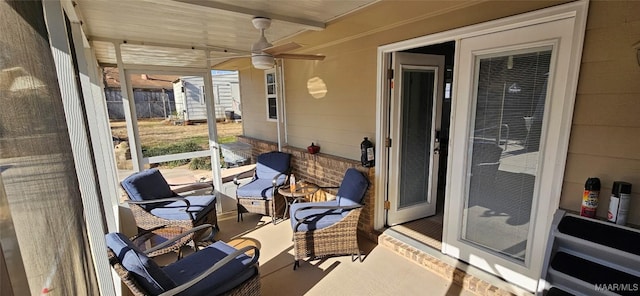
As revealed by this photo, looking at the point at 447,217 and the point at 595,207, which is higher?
the point at 595,207

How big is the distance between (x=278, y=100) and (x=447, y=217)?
318 centimetres

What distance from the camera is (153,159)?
382cm

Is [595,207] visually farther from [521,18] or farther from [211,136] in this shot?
[211,136]

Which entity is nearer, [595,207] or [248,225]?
[595,207]

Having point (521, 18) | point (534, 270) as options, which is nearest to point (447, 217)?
point (534, 270)

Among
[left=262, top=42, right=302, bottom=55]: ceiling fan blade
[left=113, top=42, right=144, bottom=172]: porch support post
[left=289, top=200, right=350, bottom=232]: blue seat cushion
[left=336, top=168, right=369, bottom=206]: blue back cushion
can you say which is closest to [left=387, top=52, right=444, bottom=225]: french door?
[left=336, top=168, right=369, bottom=206]: blue back cushion

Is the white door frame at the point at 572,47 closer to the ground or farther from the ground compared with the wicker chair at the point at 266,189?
farther from the ground

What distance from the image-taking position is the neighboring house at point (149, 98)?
356 centimetres

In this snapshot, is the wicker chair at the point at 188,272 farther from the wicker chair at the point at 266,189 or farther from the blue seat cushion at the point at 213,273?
the wicker chair at the point at 266,189

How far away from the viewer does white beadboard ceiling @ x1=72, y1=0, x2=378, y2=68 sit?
233 cm

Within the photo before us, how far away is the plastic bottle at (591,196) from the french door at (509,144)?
0.20m

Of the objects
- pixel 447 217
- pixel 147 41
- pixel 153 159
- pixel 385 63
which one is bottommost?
pixel 447 217

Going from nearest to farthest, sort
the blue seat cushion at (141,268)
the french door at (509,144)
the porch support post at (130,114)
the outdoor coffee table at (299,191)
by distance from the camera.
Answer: the blue seat cushion at (141,268) → the french door at (509,144) → the porch support post at (130,114) → the outdoor coffee table at (299,191)

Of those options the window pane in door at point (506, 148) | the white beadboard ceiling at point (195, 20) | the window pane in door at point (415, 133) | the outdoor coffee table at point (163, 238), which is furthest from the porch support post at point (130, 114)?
the window pane in door at point (506, 148)
